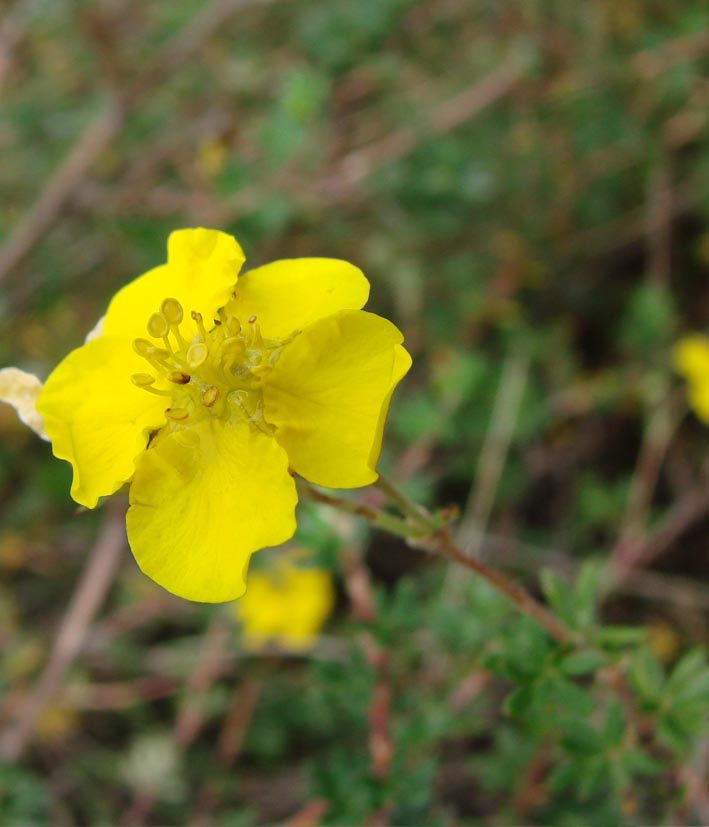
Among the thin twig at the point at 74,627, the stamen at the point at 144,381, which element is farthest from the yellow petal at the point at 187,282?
the thin twig at the point at 74,627

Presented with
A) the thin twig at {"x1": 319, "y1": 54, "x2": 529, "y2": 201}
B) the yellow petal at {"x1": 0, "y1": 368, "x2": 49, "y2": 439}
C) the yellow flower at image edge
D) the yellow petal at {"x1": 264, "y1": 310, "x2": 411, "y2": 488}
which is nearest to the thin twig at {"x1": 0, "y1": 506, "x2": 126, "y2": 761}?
the thin twig at {"x1": 319, "y1": 54, "x2": 529, "y2": 201}

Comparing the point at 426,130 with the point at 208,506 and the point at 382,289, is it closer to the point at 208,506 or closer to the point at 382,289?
the point at 382,289

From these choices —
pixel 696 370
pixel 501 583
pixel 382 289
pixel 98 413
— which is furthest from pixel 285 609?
pixel 98 413

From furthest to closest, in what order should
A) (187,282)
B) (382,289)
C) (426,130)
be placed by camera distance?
(382,289) → (426,130) → (187,282)

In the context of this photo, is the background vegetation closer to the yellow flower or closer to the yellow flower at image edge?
the yellow flower

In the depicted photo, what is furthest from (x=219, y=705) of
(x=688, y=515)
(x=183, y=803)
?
(x=688, y=515)

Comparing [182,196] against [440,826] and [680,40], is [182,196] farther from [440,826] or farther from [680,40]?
[440,826]
